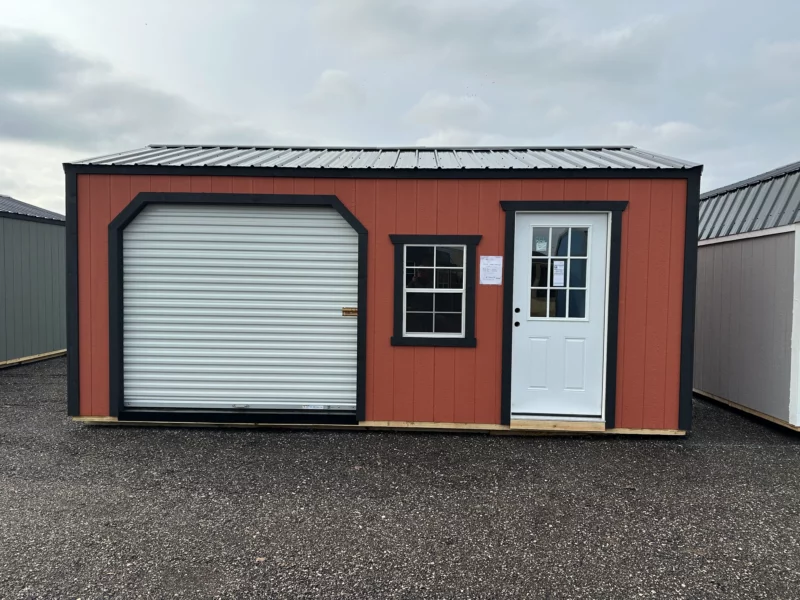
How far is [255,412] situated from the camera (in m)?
5.20

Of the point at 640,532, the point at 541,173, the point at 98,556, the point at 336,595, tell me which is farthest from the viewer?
the point at 541,173

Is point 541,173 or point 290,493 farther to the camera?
point 541,173

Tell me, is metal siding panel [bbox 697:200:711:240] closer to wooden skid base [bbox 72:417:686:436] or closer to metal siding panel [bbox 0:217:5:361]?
wooden skid base [bbox 72:417:686:436]

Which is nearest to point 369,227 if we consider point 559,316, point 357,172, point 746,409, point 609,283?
point 357,172

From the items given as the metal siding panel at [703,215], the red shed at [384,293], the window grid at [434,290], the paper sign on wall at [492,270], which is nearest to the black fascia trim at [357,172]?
the red shed at [384,293]

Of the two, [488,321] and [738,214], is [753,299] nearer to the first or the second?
[738,214]

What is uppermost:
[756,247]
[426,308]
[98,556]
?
[756,247]

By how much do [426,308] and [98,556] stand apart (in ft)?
11.2

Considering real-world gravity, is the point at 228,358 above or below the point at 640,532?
above

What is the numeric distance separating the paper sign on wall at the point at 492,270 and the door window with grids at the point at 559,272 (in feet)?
1.24

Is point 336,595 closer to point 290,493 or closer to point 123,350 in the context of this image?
point 290,493

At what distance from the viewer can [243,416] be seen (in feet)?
17.0

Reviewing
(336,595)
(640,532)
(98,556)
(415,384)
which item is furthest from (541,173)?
(98,556)

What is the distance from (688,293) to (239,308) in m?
4.79
